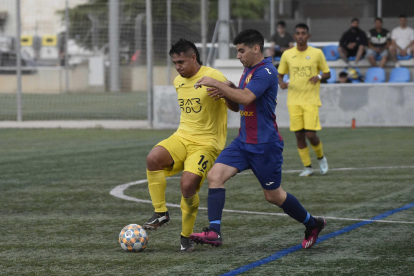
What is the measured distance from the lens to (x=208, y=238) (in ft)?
18.7

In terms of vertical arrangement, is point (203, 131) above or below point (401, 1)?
below

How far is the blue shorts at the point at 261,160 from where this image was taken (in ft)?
19.2

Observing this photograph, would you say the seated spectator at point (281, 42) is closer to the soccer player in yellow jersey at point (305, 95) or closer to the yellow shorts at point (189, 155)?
the soccer player in yellow jersey at point (305, 95)

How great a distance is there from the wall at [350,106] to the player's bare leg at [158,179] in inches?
482

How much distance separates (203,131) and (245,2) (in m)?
47.4

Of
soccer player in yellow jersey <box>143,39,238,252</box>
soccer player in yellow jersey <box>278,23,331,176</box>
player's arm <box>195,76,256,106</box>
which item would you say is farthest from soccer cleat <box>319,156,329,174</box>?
player's arm <box>195,76,256,106</box>

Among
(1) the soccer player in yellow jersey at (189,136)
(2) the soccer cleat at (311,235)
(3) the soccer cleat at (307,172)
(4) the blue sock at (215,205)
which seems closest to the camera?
(4) the blue sock at (215,205)

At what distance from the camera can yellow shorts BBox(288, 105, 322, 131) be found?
34.8ft

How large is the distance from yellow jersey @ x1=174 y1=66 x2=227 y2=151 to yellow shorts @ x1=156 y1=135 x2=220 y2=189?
5cm

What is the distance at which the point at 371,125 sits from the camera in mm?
18641

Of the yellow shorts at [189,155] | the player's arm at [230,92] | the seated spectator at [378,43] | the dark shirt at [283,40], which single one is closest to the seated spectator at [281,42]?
the dark shirt at [283,40]

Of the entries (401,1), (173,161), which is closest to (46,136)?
(173,161)

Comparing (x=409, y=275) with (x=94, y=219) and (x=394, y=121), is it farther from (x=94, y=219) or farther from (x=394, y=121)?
(x=394, y=121)

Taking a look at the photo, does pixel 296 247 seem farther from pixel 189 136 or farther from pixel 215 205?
pixel 189 136
